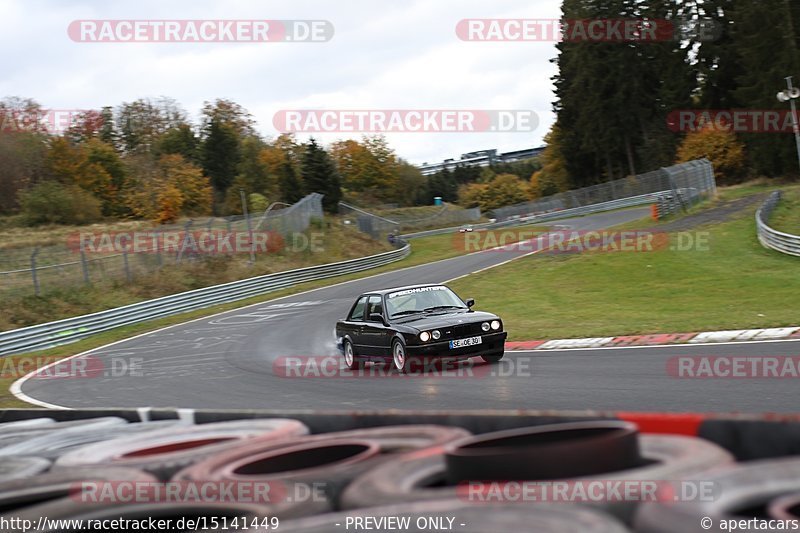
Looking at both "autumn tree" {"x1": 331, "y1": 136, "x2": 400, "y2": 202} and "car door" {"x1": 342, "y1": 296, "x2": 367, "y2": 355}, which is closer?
Result: "car door" {"x1": 342, "y1": 296, "x2": 367, "y2": 355}

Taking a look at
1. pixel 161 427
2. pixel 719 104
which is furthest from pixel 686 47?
pixel 161 427

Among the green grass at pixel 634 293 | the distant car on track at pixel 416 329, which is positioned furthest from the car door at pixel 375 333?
the green grass at pixel 634 293

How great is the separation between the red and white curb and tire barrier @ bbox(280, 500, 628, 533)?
38.0 ft

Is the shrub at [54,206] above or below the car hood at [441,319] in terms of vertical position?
above

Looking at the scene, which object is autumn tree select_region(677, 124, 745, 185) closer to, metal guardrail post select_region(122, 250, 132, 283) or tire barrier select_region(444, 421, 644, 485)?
metal guardrail post select_region(122, 250, 132, 283)

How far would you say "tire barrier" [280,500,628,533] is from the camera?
269 cm

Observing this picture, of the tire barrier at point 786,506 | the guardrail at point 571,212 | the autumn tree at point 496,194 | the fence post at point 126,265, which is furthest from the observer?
the autumn tree at point 496,194

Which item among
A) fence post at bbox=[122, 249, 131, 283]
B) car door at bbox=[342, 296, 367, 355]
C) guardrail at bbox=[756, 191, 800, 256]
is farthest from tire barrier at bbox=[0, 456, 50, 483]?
fence post at bbox=[122, 249, 131, 283]

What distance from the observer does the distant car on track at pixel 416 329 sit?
12719mm

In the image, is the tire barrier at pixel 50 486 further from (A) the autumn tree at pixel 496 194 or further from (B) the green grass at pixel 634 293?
(A) the autumn tree at pixel 496 194

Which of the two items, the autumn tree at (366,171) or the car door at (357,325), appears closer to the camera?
the car door at (357,325)

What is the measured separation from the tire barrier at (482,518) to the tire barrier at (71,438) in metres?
2.90

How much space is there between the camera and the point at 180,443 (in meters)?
5.21

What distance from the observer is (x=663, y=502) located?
276 centimetres
